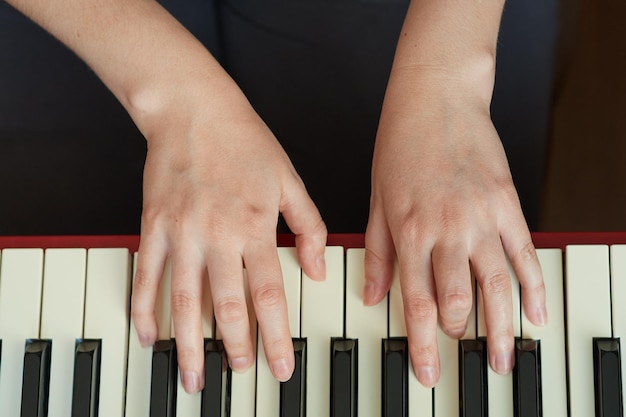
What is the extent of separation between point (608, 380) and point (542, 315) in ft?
0.29

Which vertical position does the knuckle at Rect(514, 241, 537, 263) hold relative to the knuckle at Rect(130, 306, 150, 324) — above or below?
above

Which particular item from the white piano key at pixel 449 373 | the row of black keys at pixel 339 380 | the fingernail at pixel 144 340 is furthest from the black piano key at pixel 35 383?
the white piano key at pixel 449 373

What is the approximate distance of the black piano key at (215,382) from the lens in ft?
2.66

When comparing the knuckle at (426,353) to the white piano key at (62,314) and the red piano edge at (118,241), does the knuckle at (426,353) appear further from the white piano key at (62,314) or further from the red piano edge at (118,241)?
the white piano key at (62,314)

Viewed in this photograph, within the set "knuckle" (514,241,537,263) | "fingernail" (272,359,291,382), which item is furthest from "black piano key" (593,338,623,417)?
"fingernail" (272,359,291,382)

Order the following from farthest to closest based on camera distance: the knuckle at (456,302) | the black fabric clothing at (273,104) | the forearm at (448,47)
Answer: the black fabric clothing at (273,104) → the forearm at (448,47) → the knuckle at (456,302)

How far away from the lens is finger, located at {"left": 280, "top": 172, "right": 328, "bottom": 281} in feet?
2.74

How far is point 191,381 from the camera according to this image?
81 cm

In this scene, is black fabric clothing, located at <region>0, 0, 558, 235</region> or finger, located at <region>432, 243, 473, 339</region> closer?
finger, located at <region>432, 243, 473, 339</region>

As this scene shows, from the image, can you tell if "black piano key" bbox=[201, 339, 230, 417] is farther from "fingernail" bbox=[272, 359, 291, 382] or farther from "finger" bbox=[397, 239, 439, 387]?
"finger" bbox=[397, 239, 439, 387]

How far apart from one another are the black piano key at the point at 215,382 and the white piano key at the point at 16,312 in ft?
0.64

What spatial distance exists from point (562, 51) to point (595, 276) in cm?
45

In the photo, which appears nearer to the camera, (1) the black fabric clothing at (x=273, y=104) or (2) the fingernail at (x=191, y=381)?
(2) the fingernail at (x=191, y=381)

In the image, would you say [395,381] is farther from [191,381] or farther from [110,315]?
[110,315]
